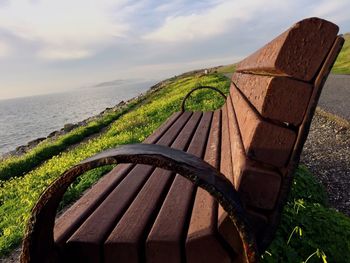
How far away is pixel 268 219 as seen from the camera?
6.01 ft

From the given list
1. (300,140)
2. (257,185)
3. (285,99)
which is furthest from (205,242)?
(285,99)

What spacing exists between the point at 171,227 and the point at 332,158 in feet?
19.7

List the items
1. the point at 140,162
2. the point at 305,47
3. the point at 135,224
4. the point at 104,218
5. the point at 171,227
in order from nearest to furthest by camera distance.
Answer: the point at 305,47, the point at 140,162, the point at 171,227, the point at 135,224, the point at 104,218

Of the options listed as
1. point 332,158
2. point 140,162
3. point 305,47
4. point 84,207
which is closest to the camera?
point 305,47

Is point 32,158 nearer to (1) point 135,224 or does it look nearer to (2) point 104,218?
(2) point 104,218

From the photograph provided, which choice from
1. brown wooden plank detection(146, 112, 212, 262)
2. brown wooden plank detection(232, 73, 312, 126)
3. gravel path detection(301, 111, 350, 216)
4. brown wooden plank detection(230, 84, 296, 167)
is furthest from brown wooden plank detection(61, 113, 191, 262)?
gravel path detection(301, 111, 350, 216)

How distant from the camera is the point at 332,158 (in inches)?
285

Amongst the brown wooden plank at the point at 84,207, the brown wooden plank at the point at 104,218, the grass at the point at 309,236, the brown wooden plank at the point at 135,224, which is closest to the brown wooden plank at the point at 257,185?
the brown wooden plank at the point at 135,224

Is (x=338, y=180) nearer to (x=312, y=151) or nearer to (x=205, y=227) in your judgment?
(x=312, y=151)

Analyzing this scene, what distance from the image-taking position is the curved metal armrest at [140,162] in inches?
64.6

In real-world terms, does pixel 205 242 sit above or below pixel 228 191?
below

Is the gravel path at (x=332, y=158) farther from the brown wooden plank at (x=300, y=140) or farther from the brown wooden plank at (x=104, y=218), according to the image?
the brown wooden plank at (x=300, y=140)

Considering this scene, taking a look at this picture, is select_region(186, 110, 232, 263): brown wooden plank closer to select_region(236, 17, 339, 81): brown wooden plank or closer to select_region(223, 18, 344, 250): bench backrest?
select_region(223, 18, 344, 250): bench backrest

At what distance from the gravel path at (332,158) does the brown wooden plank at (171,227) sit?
3.45 meters
